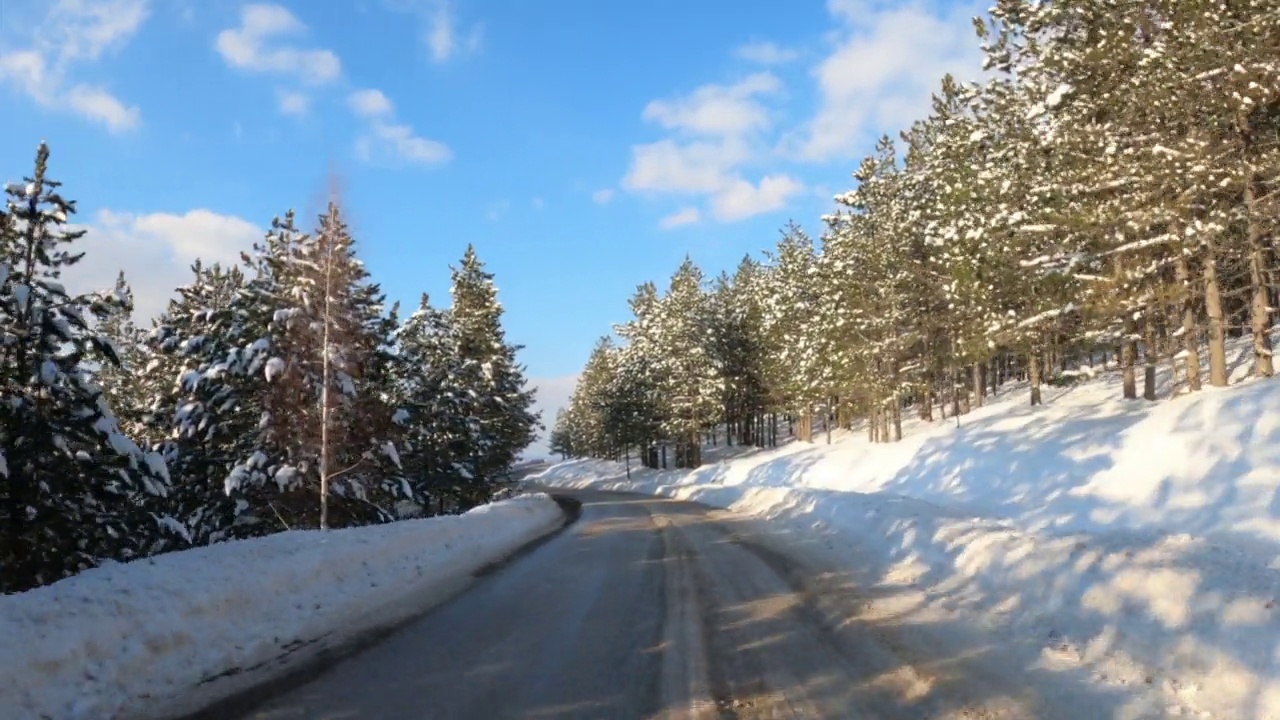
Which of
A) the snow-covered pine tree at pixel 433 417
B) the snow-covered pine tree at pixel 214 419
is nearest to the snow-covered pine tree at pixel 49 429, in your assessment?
the snow-covered pine tree at pixel 214 419

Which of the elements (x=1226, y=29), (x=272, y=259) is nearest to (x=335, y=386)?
(x=272, y=259)

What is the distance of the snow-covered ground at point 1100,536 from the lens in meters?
6.05

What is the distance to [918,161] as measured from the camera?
116 feet

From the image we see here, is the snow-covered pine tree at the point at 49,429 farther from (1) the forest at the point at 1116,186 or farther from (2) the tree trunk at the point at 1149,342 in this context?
(2) the tree trunk at the point at 1149,342

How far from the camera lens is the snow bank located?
570cm

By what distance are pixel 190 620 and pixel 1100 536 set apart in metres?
10.7

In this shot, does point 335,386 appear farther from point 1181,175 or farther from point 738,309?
point 738,309

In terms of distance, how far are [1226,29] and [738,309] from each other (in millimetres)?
46829

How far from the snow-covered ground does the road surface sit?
31.2 inches

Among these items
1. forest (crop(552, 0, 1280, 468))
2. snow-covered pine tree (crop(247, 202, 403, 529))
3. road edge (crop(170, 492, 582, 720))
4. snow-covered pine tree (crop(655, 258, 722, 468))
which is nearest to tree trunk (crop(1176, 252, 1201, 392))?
forest (crop(552, 0, 1280, 468))

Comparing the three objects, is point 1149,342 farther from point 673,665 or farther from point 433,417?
point 433,417

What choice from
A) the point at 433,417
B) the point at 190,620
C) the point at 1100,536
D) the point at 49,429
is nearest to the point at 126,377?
the point at 433,417

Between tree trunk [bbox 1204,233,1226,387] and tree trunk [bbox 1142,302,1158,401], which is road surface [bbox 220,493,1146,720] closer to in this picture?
tree trunk [bbox 1204,233,1226,387]

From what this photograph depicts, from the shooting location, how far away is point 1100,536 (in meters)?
10.1
